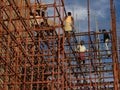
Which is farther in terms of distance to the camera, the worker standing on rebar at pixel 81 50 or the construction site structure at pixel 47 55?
the worker standing on rebar at pixel 81 50

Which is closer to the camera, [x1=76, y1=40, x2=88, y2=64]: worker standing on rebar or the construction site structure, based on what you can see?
the construction site structure

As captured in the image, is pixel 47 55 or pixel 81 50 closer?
pixel 47 55

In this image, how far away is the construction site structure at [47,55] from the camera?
17.2 m

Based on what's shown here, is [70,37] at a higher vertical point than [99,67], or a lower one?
higher

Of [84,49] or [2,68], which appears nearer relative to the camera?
[2,68]

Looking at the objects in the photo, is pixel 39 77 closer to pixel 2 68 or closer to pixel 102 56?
pixel 2 68

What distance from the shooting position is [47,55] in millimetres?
17594

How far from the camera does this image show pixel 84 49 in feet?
72.2

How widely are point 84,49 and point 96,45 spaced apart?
Answer: 0.73 metres

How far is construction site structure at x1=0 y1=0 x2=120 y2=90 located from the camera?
17.2m

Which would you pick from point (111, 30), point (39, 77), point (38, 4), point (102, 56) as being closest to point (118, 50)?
point (102, 56)

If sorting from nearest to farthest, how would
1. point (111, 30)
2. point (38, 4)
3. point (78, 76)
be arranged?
1. point (38, 4)
2. point (111, 30)
3. point (78, 76)

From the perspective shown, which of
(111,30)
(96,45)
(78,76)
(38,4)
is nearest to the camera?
(38,4)

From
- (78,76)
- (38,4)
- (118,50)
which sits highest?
(38,4)
